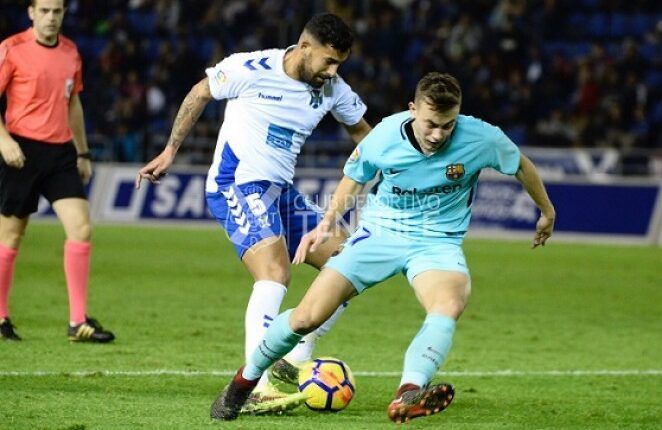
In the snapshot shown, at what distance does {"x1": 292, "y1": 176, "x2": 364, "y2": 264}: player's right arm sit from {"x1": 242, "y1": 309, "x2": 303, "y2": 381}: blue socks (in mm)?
313

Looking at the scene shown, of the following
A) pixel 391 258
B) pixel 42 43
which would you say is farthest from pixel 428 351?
pixel 42 43

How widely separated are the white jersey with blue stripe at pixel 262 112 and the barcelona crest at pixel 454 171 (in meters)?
1.49

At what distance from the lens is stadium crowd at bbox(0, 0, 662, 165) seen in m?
23.2

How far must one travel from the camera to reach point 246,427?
6328 mm

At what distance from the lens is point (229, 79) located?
7.52 meters

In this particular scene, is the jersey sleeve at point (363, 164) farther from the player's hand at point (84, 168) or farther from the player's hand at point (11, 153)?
the player's hand at point (84, 168)

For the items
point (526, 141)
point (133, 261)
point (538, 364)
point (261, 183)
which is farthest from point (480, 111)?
point (261, 183)

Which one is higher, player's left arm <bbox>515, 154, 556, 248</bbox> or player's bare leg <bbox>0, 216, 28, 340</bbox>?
player's left arm <bbox>515, 154, 556, 248</bbox>

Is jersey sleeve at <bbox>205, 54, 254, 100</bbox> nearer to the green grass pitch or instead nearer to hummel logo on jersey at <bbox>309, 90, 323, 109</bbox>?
hummel logo on jersey at <bbox>309, 90, 323, 109</bbox>

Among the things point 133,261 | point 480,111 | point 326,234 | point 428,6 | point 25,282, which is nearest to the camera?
point 326,234

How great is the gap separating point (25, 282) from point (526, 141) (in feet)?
40.0

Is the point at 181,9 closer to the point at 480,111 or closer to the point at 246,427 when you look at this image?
the point at 480,111

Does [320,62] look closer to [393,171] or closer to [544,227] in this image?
[393,171]

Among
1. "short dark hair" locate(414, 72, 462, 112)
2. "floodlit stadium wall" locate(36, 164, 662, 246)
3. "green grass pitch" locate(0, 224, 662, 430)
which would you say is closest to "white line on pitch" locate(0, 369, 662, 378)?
"green grass pitch" locate(0, 224, 662, 430)
